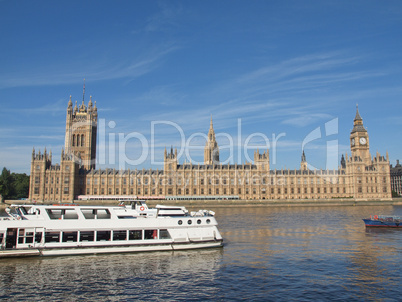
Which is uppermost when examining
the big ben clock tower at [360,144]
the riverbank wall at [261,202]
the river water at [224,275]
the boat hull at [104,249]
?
the big ben clock tower at [360,144]

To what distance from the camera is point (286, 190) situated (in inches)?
5728

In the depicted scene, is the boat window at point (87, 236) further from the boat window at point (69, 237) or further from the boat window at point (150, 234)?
the boat window at point (150, 234)

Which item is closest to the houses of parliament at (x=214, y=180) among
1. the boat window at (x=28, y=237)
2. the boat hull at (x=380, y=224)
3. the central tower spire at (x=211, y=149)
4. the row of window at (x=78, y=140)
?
the row of window at (x=78, y=140)

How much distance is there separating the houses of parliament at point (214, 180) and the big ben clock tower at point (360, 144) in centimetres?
61

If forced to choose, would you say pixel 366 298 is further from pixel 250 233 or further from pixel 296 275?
pixel 250 233

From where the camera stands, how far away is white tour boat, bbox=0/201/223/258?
3372 cm

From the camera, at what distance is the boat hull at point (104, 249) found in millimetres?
33000

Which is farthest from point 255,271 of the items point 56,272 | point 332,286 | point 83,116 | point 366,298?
point 83,116

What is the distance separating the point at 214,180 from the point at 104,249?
355 ft

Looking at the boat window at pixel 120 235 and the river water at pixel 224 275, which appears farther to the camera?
the boat window at pixel 120 235

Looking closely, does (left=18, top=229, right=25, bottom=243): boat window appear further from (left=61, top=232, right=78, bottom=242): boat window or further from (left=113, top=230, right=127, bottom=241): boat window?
(left=113, top=230, right=127, bottom=241): boat window

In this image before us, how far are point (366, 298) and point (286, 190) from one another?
12447 centimetres

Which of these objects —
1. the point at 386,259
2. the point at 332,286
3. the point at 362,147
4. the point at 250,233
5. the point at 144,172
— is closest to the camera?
the point at 332,286

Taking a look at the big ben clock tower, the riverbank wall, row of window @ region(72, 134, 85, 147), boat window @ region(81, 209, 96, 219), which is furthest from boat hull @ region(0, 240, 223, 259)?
row of window @ region(72, 134, 85, 147)
